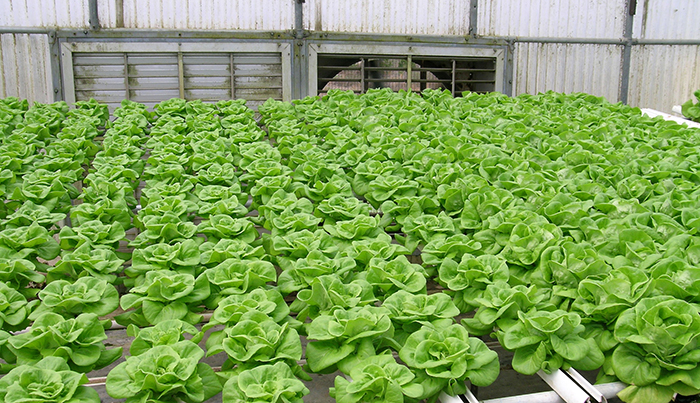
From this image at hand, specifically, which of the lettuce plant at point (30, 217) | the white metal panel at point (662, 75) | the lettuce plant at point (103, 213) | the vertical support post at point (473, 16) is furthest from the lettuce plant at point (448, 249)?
the white metal panel at point (662, 75)

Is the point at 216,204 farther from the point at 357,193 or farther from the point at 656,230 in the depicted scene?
the point at 656,230

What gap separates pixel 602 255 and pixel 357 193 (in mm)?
1544

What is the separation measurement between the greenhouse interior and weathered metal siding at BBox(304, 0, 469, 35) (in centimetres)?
334

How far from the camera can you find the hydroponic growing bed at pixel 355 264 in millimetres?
1816

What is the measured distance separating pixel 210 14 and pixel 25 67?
2805mm

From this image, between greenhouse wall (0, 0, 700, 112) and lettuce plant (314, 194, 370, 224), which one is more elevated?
greenhouse wall (0, 0, 700, 112)

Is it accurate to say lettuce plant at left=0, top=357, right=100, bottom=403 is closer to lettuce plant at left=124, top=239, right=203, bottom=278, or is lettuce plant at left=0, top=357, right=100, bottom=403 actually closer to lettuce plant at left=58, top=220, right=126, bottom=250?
lettuce plant at left=124, top=239, right=203, bottom=278

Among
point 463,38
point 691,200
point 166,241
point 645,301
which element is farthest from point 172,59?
point 645,301

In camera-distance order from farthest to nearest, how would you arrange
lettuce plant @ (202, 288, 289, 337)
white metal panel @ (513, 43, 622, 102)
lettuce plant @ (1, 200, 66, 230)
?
white metal panel @ (513, 43, 622, 102), lettuce plant @ (1, 200, 66, 230), lettuce plant @ (202, 288, 289, 337)

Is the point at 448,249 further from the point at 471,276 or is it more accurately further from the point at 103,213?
the point at 103,213

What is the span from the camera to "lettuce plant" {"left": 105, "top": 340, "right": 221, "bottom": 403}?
168 centimetres

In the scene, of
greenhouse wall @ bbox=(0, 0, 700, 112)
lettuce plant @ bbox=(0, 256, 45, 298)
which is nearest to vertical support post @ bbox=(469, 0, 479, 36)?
greenhouse wall @ bbox=(0, 0, 700, 112)

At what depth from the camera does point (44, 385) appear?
1.68 metres

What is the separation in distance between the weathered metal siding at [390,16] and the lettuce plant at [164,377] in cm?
799
